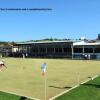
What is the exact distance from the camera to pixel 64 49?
66.4 metres

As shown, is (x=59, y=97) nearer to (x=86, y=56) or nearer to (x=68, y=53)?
(x=86, y=56)

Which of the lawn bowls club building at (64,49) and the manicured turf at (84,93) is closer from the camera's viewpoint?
the manicured turf at (84,93)

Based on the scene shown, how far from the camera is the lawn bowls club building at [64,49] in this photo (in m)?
61.5

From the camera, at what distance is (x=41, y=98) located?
15.1 m

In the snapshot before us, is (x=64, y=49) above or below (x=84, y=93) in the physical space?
below

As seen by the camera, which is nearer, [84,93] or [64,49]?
[84,93]

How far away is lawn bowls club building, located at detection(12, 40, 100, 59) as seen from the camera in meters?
61.5

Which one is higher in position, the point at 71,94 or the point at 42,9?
the point at 42,9

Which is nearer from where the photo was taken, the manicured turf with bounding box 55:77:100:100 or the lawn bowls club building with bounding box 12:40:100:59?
the manicured turf with bounding box 55:77:100:100

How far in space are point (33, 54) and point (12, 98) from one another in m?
57.9

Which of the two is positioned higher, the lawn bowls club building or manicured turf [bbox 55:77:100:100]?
manicured turf [bbox 55:77:100:100]

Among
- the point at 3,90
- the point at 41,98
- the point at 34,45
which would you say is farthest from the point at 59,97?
the point at 34,45

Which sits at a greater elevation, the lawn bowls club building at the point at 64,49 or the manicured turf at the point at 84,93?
the manicured turf at the point at 84,93

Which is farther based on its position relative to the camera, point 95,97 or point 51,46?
point 51,46
